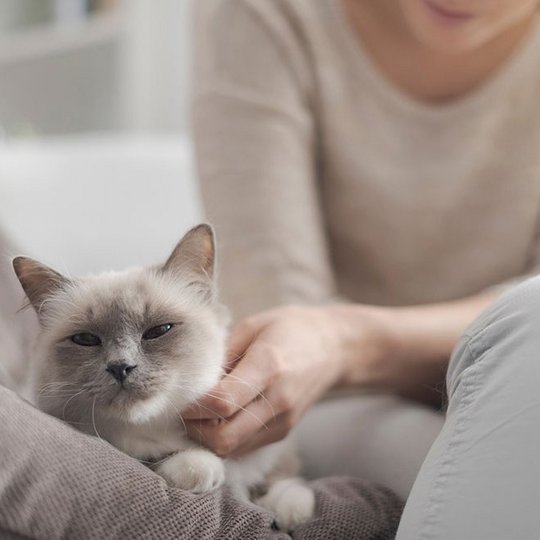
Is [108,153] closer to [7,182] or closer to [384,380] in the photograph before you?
[7,182]

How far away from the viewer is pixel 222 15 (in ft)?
4.32

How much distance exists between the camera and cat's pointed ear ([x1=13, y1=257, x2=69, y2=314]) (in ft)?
2.70

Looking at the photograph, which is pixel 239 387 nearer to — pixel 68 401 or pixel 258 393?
pixel 258 393

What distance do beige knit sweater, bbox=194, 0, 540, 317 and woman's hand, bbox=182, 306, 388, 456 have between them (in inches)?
8.8

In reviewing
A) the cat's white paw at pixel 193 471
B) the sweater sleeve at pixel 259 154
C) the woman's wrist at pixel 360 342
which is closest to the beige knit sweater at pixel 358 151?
the sweater sleeve at pixel 259 154

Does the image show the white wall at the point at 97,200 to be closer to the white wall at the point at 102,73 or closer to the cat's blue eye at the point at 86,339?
the white wall at the point at 102,73

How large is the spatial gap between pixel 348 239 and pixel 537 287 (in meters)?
0.71

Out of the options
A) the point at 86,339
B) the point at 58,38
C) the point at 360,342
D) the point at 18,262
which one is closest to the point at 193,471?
the point at 86,339

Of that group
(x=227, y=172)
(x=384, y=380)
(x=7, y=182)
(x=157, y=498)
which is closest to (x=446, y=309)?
(x=384, y=380)

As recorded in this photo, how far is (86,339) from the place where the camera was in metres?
0.81

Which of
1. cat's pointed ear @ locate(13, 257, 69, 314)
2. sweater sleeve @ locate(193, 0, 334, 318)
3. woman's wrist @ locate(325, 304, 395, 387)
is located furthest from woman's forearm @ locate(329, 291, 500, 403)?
cat's pointed ear @ locate(13, 257, 69, 314)

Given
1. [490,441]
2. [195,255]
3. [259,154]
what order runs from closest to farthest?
[490,441] < [195,255] < [259,154]

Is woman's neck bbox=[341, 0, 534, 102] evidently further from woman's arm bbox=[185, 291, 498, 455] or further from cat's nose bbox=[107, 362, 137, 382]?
cat's nose bbox=[107, 362, 137, 382]

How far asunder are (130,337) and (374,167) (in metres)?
0.68
